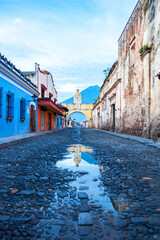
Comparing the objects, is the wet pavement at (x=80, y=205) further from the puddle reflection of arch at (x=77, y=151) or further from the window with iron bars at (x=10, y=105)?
the window with iron bars at (x=10, y=105)

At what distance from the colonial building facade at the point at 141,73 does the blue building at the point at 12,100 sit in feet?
23.8

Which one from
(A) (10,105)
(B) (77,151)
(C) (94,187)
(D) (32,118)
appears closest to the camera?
(C) (94,187)

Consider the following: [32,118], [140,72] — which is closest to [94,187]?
[140,72]

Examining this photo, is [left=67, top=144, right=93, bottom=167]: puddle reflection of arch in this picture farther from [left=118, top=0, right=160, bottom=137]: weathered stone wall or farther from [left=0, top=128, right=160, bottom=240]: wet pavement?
[left=118, top=0, right=160, bottom=137]: weathered stone wall

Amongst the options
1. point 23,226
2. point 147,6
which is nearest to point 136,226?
point 23,226

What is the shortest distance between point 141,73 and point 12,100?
7617 millimetres

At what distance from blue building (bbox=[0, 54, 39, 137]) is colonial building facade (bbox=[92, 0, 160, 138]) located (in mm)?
7243

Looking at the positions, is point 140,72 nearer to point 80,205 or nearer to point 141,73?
point 141,73

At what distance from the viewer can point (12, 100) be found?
962cm

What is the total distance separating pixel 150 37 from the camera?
816cm

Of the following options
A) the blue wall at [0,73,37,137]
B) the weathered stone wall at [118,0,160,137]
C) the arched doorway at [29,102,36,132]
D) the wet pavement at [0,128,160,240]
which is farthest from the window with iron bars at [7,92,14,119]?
the wet pavement at [0,128,160,240]

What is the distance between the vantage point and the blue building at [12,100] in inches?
334

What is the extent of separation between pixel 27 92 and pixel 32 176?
37.0ft

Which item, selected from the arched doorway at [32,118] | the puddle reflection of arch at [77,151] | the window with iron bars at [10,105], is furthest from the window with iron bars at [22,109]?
the puddle reflection of arch at [77,151]
